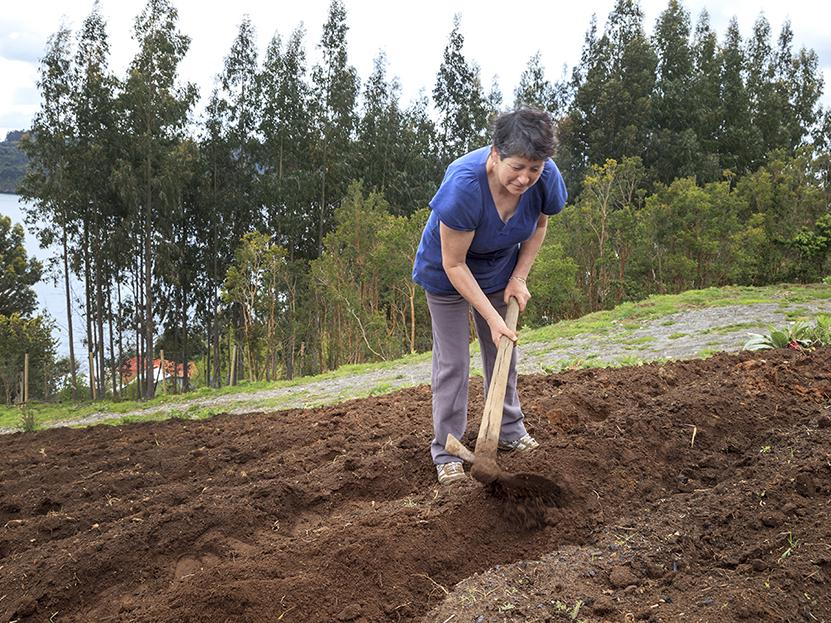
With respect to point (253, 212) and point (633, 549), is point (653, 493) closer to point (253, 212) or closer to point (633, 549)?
point (633, 549)

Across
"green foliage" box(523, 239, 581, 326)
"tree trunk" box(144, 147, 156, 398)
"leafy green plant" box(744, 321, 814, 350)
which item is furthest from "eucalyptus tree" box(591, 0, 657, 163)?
"leafy green plant" box(744, 321, 814, 350)

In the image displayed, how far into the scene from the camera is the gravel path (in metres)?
8.59

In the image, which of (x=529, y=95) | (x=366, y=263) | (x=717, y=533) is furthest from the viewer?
(x=529, y=95)

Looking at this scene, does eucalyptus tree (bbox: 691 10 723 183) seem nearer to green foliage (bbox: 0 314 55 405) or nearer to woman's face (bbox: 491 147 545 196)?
green foliage (bbox: 0 314 55 405)

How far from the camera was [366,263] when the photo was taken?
23.2 metres

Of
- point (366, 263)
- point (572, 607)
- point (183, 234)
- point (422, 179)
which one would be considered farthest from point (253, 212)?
point (572, 607)

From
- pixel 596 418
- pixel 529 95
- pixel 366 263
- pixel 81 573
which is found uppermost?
pixel 529 95

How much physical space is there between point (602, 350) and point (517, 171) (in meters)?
6.43

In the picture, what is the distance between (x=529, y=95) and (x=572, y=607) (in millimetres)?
35370

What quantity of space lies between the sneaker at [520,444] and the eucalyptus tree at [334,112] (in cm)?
2487

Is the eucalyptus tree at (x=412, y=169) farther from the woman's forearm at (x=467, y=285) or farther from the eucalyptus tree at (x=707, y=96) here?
the woman's forearm at (x=467, y=285)

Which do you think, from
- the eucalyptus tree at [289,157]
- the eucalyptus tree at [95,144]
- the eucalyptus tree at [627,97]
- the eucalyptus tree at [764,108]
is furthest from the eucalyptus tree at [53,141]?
the eucalyptus tree at [764,108]

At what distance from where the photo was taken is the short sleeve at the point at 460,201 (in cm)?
354

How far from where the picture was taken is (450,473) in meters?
4.05
